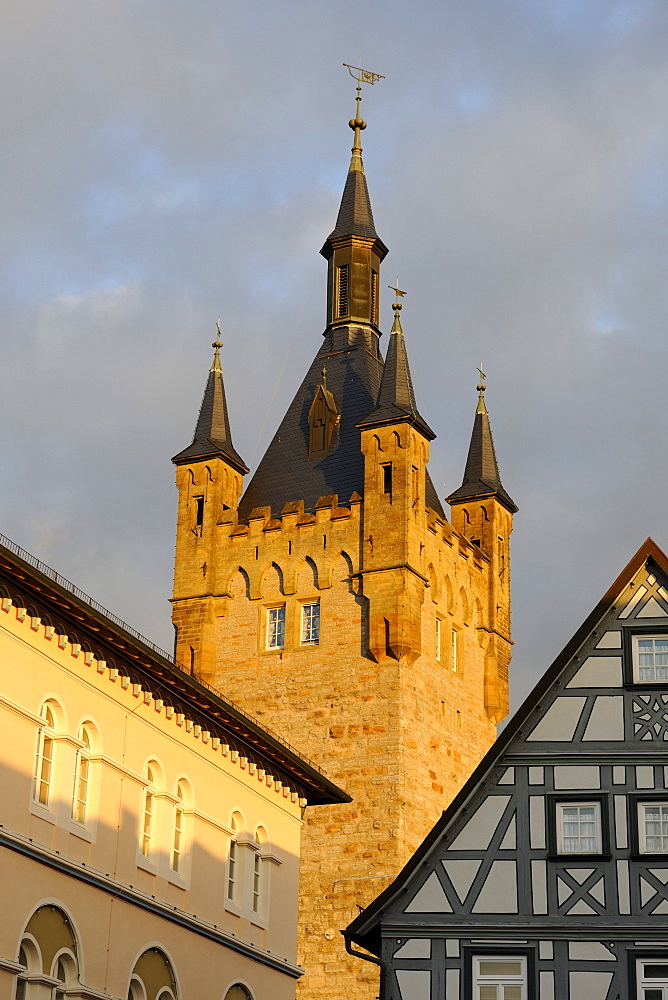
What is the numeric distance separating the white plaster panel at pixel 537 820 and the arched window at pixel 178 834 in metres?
7.15

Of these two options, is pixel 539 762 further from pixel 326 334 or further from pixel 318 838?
pixel 326 334

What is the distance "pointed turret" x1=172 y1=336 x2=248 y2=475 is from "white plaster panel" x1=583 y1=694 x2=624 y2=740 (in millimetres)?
31502

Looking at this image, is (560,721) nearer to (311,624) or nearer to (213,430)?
(311,624)

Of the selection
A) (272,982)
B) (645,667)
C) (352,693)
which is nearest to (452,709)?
(352,693)

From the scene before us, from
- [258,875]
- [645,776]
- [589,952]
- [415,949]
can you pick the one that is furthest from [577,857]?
[258,875]

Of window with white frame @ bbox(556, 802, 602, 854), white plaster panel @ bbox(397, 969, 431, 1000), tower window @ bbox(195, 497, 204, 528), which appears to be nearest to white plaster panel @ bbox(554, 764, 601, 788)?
window with white frame @ bbox(556, 802, 602, 854)

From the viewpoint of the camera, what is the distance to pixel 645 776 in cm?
2919

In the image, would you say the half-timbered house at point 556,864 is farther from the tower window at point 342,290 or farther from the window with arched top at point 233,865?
the tower window at point 342,290

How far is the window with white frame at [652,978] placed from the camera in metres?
27.8

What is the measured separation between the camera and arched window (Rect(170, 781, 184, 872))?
33.3 m

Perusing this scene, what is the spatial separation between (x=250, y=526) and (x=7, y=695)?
31.0m

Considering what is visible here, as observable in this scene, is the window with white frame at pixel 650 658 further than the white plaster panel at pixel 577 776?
Yes

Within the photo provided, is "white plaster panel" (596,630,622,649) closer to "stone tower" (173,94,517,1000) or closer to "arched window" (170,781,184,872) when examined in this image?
"arched window" (170,781,184,872)

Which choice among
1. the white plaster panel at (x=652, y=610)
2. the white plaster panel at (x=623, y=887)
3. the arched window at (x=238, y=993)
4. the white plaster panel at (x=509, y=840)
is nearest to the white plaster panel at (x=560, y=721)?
the white plaster panel at (x=509, y=840)
